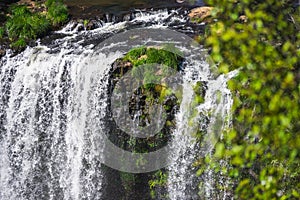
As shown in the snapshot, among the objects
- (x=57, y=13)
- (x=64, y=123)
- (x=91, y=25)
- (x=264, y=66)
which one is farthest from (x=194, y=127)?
(x=57, y=13)

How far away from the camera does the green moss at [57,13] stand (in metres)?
9.85

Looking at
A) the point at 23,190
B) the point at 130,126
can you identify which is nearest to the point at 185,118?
the point at 130,126

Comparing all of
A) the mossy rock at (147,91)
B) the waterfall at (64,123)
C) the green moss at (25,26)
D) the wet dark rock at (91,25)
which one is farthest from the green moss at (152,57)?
the green moss at (25,26)

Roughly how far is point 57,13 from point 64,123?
3111 millimetres

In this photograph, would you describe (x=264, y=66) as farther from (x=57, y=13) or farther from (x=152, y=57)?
(x=57, y=13)

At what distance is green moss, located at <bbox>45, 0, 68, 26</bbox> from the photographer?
9.85 metres

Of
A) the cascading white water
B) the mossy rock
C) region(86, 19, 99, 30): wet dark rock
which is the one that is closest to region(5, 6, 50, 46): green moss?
region(86, 19, 99, 30): wet dark rock

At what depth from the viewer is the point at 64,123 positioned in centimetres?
793

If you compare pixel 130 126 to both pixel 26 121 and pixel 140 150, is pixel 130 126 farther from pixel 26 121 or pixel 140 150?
pixel 26 121

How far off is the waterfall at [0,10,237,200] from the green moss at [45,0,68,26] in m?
1.18

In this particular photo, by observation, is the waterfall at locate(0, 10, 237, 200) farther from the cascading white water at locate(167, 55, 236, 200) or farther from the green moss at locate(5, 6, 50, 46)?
the green moss at locate(5, 6, 50, 46)

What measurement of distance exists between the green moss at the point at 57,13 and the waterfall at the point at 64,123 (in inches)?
46.4

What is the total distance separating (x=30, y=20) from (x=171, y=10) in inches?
117

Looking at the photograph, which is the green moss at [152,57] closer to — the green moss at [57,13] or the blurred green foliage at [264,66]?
the green moss at [57,13]
